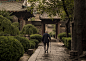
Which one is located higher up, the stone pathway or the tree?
the tree

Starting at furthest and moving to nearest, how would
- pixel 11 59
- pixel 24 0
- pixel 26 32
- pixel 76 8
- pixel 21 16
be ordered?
pixel 24 0 → pixel 21 16 → pixel 26 32 → pixel 76 8 → pixel 11 59

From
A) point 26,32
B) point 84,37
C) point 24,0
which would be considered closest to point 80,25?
point 84,37

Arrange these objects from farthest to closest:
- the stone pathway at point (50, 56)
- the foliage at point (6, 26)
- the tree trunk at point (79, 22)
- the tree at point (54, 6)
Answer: the tree at point (54, 6) → the stone pathway at point (50, 56) → the tree trunk at point (79, 22) → the foliage at point (6, 26)

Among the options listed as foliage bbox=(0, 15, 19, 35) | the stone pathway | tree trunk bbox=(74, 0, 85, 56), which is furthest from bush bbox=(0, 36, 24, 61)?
tree trunk bbox=(74, 0, 85, 56)

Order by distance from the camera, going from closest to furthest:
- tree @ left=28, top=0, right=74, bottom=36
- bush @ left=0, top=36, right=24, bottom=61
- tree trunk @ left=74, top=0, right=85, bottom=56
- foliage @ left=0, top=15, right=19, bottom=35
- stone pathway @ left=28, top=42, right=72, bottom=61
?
bush @ left=0, top=36, right=24, bottom=61, foliage @ left=0, top=15, right=19, bottom=35, tree trunk @ left=74, top=0, right=85, bottom=56, stone pathway @ left=28, top=42, right=72, bottom=61, tree @ left=28, top=0, right=74, bottom=36

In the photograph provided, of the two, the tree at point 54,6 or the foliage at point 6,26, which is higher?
the tree at point 54,6

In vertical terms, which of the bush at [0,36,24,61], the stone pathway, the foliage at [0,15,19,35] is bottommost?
the stone pathway

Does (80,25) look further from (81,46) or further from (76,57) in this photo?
(76,57)

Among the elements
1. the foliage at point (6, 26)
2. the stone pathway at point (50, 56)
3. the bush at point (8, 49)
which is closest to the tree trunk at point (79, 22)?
the stone pathway at point (50, 56)

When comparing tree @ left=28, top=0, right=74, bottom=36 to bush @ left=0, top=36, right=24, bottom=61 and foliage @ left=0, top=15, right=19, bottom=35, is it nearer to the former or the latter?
foliage @ left=0, top=15, right=19, bottom=35

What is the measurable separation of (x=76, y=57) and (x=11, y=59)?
138 inches

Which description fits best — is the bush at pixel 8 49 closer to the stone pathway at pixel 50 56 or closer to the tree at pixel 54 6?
the stone pathway at pixel 50 56

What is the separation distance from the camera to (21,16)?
15.8m

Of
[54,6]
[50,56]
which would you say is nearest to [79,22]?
[50,56]
